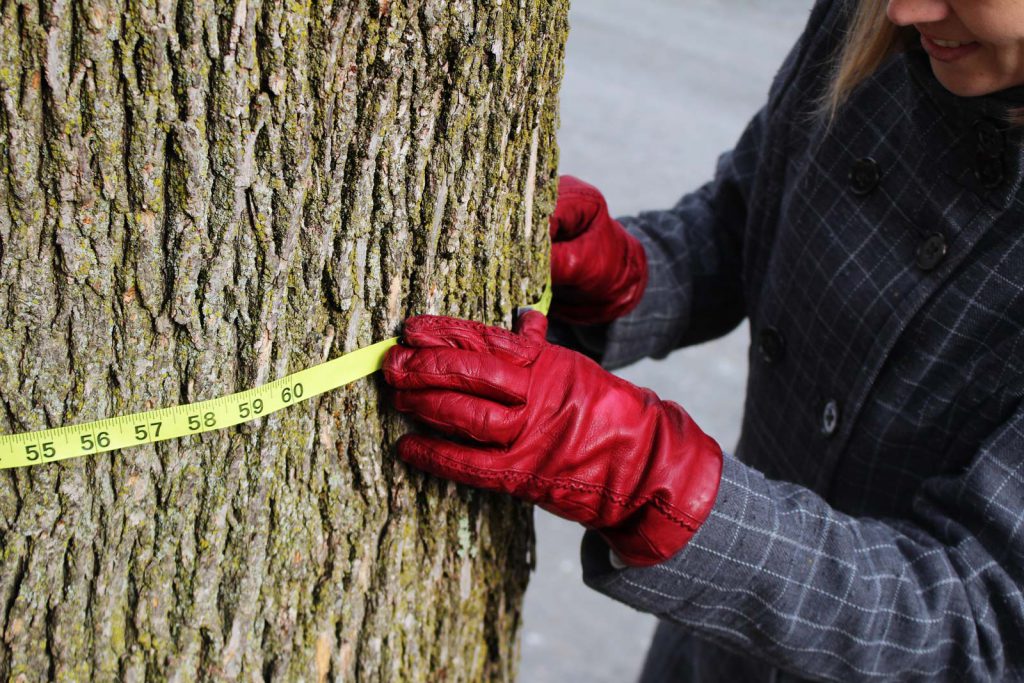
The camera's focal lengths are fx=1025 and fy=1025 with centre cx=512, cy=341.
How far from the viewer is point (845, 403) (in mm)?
1605

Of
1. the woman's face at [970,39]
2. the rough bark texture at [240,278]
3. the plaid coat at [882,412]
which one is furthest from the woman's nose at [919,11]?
the rough bark texture at [240,278]

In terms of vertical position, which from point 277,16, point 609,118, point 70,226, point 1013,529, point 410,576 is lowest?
point 609,118

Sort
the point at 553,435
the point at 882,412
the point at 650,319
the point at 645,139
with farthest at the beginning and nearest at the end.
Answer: the point at 645,139, the point at 650,319, the point at 882,412, the point at 553,435

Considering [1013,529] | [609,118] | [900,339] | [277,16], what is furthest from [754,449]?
[609,118]

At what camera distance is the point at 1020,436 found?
1.33 m

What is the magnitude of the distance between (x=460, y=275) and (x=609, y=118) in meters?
5.01

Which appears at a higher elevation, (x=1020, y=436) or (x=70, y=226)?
(x=70, y=226)

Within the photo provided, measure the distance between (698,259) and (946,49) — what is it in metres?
0.70

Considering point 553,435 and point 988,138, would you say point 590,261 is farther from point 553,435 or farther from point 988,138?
point 988,138

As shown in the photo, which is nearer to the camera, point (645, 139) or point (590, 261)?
point (590, 261)

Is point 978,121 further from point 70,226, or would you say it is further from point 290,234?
point 70,226

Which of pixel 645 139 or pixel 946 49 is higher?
pixel 946 49

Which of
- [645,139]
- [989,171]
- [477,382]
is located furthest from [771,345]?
[645,139]

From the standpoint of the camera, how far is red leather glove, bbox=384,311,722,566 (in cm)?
123
